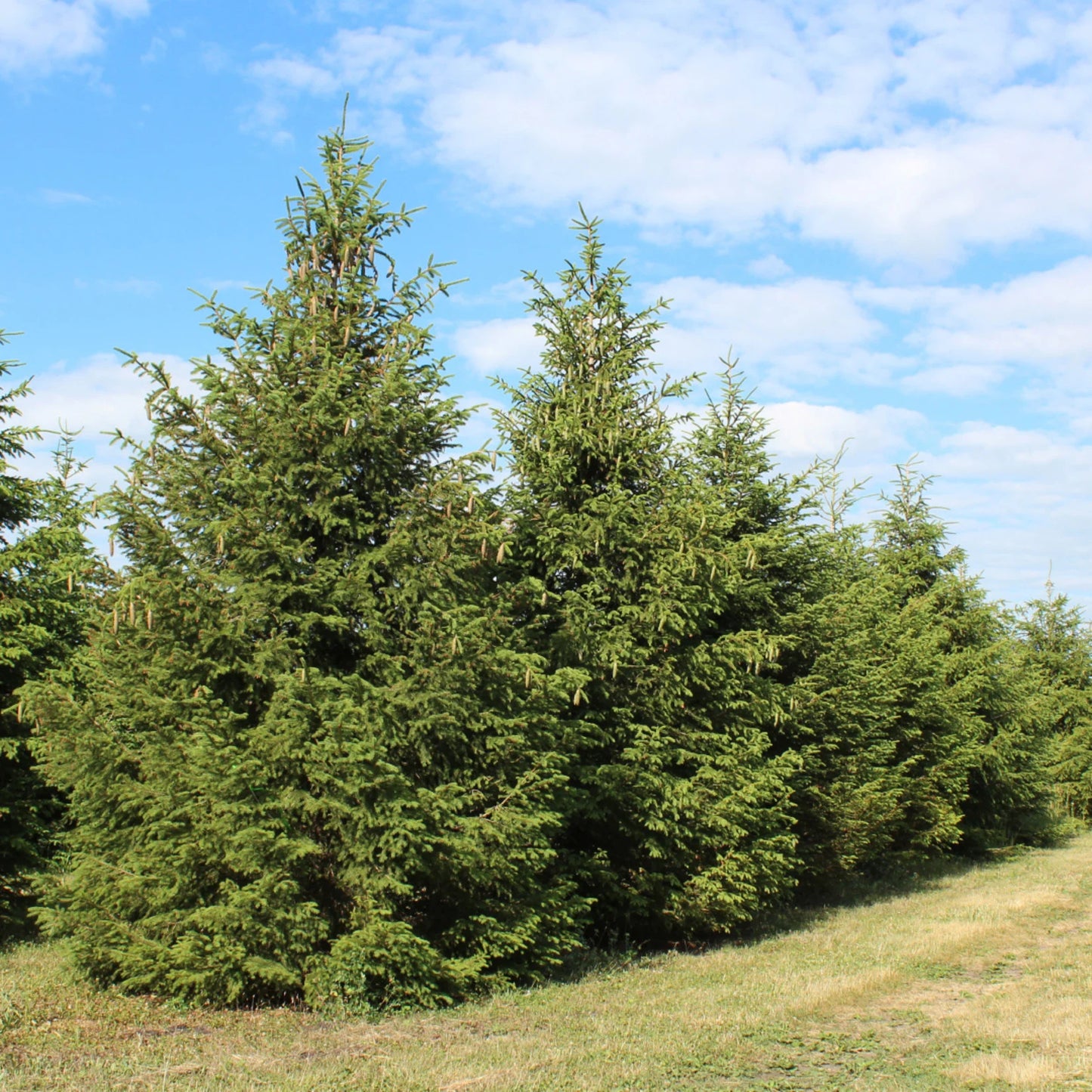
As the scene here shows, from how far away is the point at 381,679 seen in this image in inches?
372

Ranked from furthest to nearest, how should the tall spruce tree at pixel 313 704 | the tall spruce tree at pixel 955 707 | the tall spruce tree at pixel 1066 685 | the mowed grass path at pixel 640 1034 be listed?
the tall spruce tree at pixel 1066 685 < the tall spruce tree at pixel 955 707 < the tall spruce tree at pixel 313 704 < the mowed grass path at pixel 640 1034

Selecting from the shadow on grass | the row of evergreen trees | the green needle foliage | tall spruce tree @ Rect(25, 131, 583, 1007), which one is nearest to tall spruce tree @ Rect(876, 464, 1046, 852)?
the shadow on grass

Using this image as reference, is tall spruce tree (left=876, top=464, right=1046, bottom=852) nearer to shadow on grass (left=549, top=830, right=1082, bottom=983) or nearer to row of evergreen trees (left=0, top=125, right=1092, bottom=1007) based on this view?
shadow on grass (left=549, top=830, right=1082, bottom=983)

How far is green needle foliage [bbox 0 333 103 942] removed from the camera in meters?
12.0

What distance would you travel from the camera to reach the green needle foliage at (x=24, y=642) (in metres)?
12.0

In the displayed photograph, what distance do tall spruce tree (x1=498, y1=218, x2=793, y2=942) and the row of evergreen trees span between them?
0.16ft

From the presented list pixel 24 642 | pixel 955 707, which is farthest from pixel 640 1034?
pixel 955 707

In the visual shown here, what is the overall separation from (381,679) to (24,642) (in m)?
5.79

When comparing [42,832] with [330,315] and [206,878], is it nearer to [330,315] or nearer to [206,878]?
[206,878]

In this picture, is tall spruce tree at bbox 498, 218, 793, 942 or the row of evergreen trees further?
tall spruce tree at bbox 498, 218, 793, 942

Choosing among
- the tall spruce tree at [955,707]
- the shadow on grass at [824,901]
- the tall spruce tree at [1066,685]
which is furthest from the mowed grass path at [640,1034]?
the tall spruce tree at [1066,685]

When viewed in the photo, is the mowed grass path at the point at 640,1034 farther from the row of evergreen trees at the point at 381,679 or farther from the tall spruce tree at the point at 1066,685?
the tall spruce tree at the point at 1066,685

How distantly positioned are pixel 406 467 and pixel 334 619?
6.53ft

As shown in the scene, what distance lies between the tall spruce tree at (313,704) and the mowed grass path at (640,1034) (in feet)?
1.82
